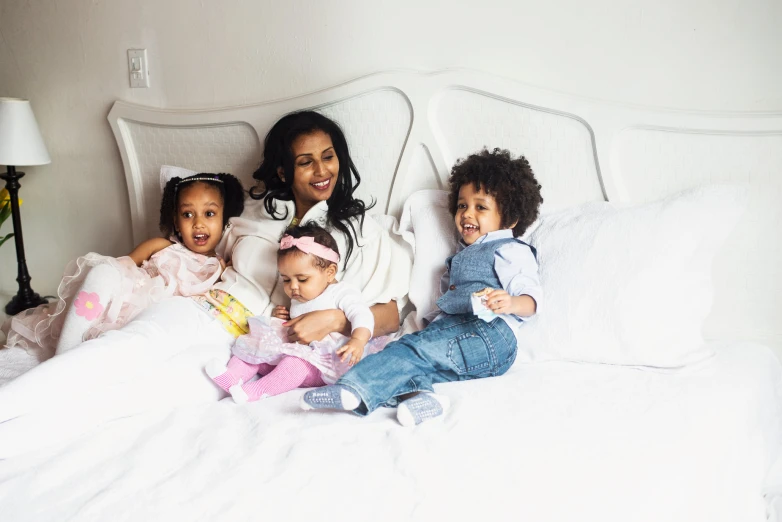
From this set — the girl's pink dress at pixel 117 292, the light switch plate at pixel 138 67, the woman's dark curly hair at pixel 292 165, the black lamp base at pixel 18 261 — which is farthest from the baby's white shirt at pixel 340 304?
the black lamp base at pixel 18 261

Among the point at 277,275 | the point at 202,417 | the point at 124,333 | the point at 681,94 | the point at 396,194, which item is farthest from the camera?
the point at 396,194

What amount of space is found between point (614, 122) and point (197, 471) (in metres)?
1.41

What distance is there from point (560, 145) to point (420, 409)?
0.96 metres

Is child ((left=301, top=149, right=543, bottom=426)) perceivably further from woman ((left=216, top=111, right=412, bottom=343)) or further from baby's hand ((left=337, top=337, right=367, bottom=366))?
woman ((left=216, top=111, right=412, bottom=343))

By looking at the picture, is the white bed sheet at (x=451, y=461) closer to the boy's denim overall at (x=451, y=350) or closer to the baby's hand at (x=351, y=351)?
the boy's denim overall at (x=451, y=350)

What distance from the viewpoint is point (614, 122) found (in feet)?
6.50

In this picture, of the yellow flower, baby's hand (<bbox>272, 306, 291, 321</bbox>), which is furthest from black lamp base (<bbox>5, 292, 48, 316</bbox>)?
baby's hand (<bbox>272, 306, 291, 321</bbox>)

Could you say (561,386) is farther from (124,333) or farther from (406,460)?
(124,333)

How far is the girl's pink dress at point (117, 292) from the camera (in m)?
1.88

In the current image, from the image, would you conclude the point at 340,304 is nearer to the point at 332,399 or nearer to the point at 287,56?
the point at 332,399

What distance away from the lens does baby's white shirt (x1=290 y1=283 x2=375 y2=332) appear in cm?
188

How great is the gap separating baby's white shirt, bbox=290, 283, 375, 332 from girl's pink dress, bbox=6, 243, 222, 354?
0.35 m

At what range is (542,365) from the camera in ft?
5.95

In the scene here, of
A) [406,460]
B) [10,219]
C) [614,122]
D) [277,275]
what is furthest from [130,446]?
[10,219]
